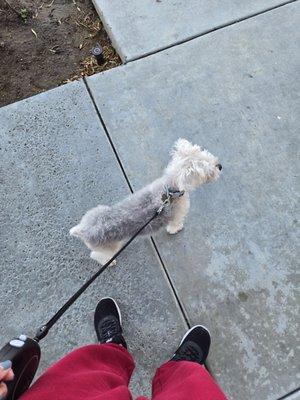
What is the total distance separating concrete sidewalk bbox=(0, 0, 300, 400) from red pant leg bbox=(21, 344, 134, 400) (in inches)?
30.3

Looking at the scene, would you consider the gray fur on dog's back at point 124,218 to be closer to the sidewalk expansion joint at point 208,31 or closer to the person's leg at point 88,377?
the person's leg at point 88,377

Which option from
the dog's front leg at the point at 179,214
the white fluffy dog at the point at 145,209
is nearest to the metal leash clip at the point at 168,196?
the white fluffy dog at the point at 145,209

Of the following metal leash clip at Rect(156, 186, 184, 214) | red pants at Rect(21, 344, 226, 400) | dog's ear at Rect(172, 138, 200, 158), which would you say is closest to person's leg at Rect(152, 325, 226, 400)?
red pants at Rect(21, 344, 226, 400)

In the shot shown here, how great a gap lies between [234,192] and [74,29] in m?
2.28

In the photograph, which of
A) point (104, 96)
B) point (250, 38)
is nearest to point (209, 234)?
point (104, 96)

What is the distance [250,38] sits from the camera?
12.6ft

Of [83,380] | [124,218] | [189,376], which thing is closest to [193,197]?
[124,218]

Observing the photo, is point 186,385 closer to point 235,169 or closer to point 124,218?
point 124,218

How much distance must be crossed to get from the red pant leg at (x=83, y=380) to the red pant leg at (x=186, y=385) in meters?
0.21

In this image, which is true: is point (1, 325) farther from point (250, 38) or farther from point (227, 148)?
point (250, 38)

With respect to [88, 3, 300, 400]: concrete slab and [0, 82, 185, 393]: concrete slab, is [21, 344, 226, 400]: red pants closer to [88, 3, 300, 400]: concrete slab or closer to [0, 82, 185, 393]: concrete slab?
[0, 82, 185, 393]: concrete slab

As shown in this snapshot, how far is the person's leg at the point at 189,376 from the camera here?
79.0 inches

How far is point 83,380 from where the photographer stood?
6.20 ft

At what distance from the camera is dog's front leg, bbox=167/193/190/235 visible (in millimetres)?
2943
